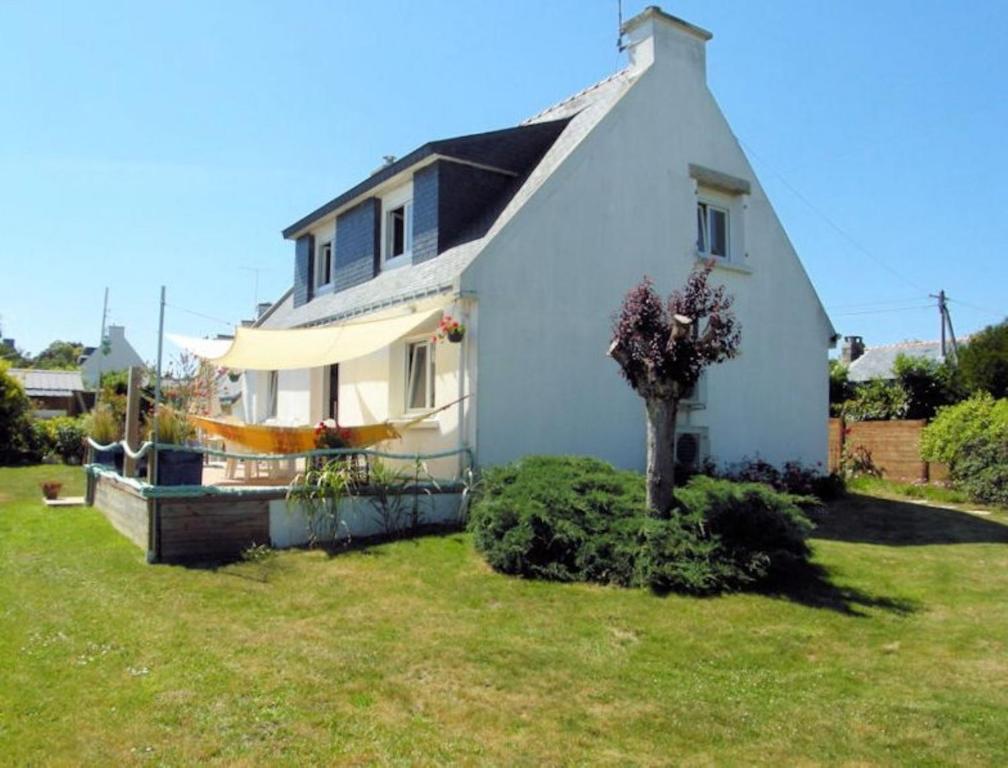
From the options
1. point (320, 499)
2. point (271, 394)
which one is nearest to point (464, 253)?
point (320, 499)

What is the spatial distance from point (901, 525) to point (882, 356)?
35.0 m

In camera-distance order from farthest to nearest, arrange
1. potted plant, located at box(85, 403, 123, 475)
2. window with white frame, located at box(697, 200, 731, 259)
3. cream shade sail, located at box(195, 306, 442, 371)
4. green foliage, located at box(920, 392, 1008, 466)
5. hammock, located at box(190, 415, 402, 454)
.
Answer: green foliage, located at box(920, 392, 1008, 466) < window with white frame, located at box(697, 200, 731, 259) < potted plant, located at box(85, 403, 123, 475) < cream shade sail, located at box(195, 306, 442, 371) < hammock, located at box(190, 415, 402, 454)

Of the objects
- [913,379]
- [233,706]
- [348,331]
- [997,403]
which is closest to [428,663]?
[233,706]

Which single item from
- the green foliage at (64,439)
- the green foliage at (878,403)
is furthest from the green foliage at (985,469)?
the green foliage at (64,439)

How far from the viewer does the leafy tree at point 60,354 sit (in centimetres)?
11056

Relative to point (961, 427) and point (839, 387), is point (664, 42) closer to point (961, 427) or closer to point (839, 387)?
point (961, 427)

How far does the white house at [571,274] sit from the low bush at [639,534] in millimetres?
3206

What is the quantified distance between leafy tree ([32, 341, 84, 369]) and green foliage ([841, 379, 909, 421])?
347 ft

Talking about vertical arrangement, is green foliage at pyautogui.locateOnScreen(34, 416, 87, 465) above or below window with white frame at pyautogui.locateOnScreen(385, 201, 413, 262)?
below

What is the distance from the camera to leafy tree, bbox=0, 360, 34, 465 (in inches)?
1168

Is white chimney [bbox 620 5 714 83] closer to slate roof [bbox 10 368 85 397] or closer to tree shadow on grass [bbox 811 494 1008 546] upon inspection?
tree shadow on grass [bbox 811 494 1008 546]

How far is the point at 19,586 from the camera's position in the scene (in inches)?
367

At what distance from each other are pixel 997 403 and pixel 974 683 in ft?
52.4

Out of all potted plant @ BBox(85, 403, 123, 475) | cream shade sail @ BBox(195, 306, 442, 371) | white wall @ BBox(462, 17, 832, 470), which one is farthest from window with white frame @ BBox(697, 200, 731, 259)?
potted plant @ BBox(85, 403, 123, 475)
